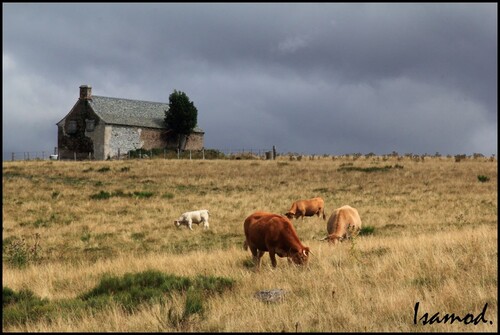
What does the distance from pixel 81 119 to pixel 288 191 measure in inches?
2026

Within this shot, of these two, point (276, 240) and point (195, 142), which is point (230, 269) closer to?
point (276, 240)

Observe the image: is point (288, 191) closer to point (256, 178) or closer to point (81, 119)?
point (256, 178)

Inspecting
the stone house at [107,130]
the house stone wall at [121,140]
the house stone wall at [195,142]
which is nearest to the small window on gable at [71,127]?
the stone house at [107,130]

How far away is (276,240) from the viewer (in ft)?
38.3

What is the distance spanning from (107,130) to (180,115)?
11.1 m

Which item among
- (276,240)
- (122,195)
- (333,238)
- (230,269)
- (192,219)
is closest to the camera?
(276,240)

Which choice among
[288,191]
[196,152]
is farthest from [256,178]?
[196,152]

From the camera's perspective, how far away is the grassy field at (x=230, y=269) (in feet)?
25.1

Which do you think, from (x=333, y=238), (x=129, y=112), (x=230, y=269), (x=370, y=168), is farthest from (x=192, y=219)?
(x=129, y=112)

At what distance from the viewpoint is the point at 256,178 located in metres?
40.9

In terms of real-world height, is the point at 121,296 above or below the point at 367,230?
below

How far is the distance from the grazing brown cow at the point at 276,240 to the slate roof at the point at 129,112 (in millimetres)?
65842

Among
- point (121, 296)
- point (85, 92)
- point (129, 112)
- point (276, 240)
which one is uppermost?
point (85, 92)

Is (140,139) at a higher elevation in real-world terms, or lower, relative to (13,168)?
higher
